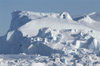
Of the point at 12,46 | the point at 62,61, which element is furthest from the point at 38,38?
the point at 62,61

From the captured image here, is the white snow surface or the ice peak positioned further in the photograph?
the ice peak

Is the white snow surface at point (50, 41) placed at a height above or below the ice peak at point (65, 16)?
below

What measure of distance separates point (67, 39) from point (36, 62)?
1145cm

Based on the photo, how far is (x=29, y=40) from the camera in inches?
2201

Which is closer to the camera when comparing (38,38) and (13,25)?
(38,38)

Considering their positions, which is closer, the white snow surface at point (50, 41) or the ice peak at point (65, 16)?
the white snow surface at point (50, 41)

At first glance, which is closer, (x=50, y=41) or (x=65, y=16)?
(x=50, y=41)

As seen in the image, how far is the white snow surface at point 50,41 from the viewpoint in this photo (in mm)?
45469

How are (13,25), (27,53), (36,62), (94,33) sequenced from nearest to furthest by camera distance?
(36,62)
(27,53)
(94,33)
(13,25)

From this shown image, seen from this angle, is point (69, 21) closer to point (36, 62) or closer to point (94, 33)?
point (94, 33)

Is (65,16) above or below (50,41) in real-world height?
above

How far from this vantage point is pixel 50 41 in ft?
176

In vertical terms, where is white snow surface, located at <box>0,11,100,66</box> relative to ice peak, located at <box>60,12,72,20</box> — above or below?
below

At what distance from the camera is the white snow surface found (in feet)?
149
